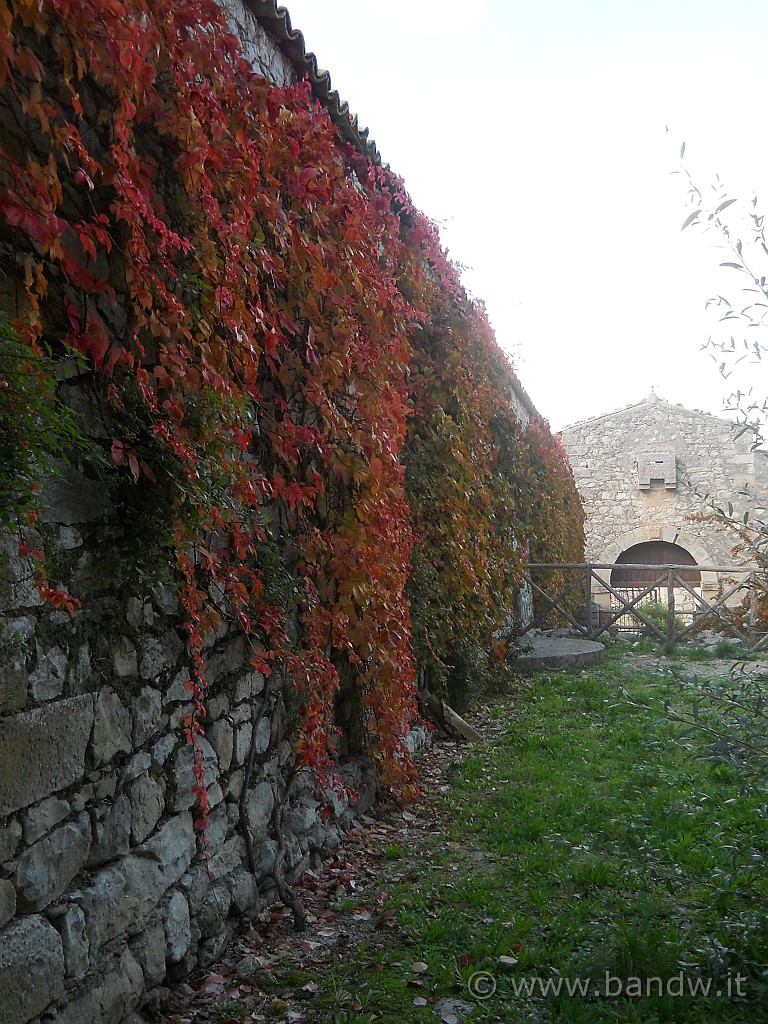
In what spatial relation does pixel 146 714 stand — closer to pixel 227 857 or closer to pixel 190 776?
pixel 190 776

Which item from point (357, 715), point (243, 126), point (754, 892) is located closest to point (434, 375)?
point (357, 715)

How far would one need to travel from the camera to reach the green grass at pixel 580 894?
7.75 ft

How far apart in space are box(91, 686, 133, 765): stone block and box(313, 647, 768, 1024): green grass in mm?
1065

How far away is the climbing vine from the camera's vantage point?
1.94m

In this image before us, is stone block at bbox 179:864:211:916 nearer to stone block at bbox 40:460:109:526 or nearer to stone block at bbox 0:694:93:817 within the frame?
stone block at bbox 0:694:93:817

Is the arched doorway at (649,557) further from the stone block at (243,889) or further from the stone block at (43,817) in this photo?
the stone block at (43,817)

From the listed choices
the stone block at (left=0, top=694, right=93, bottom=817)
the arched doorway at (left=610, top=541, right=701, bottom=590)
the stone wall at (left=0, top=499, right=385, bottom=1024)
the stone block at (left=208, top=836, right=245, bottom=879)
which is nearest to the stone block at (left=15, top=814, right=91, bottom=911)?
the stone wall at (left=0, top=499, right=385, bottom=1024)

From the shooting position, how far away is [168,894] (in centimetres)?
237

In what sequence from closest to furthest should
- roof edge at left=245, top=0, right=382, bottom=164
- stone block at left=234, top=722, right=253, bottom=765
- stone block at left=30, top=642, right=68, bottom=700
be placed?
stone block at left=30, top=642, right=68, bottom=700
stone block at left=234, top=722, right=253, bottom=765
roof edge at left=245, top=0, right=382, bottom=164

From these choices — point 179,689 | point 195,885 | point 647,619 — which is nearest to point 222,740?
point 179,689

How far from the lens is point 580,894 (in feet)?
10.2

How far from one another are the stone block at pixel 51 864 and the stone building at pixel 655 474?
17043 millimetres

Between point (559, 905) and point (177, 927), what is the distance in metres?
1.47

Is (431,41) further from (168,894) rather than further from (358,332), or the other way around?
(168,894)
